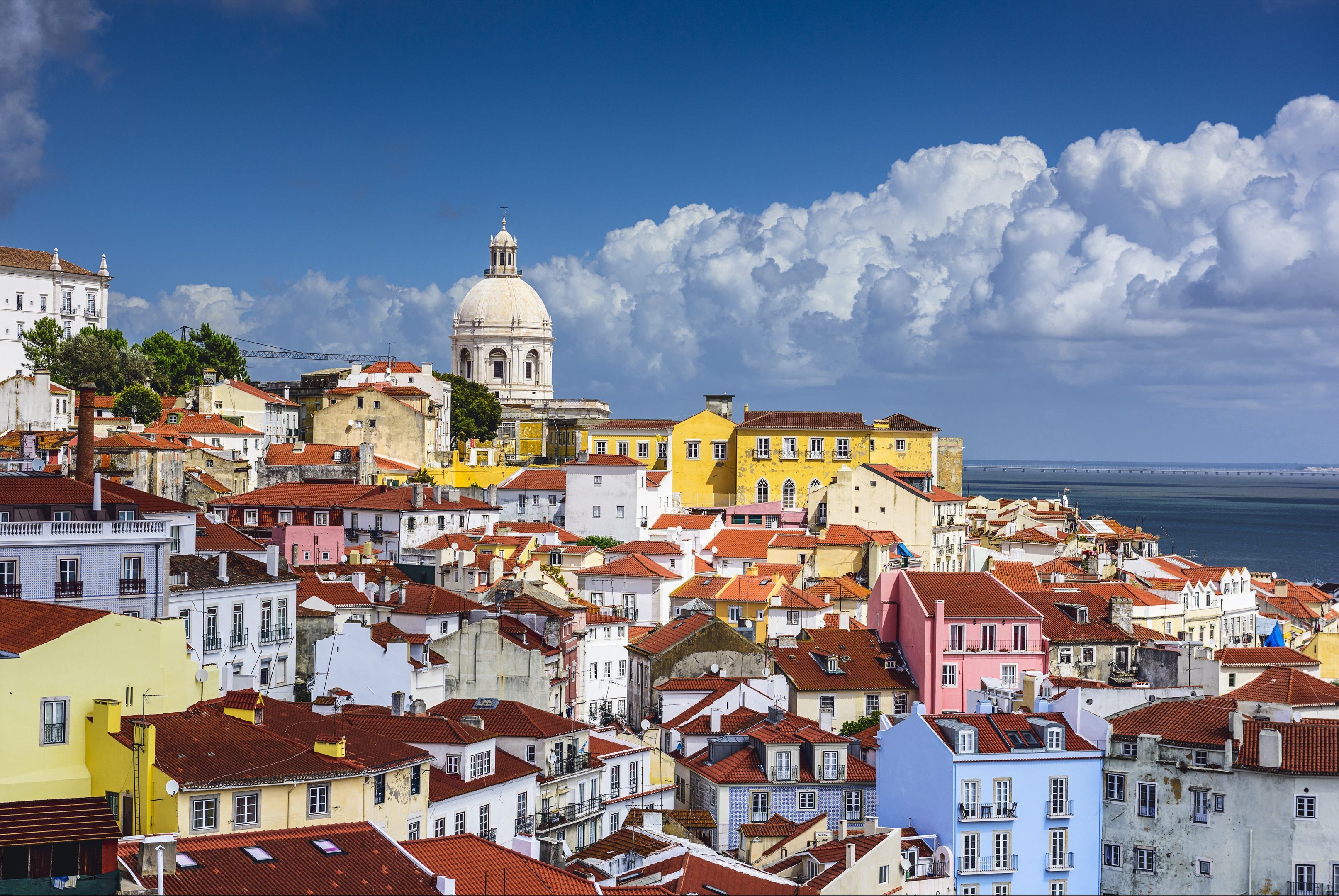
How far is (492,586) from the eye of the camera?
167 feet

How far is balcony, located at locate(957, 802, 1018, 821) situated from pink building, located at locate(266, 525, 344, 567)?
30.2 m

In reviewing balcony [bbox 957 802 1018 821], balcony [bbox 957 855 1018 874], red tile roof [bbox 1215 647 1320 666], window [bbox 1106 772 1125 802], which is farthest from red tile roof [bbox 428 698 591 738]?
red tile roof [bbox 1215 647 1320 666]

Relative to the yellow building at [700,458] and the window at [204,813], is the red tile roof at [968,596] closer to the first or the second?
the window at [204,813]

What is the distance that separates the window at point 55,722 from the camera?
71.4 feet

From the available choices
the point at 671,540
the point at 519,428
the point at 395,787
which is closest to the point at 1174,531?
the point at 519,428

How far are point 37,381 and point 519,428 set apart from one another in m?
33.2

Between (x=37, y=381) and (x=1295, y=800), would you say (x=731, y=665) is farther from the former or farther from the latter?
(x=37, y=381)

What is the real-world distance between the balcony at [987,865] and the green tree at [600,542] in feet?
113

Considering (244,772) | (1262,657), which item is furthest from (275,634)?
(1262,657)

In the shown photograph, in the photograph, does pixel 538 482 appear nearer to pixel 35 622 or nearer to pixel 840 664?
pixel 840 664

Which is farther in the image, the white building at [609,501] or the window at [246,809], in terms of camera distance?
the white building at [609,501]

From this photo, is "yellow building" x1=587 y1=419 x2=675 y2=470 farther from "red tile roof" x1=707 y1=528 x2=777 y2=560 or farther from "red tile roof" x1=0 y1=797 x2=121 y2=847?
"red tile roof" x1=0 y1=797 x2=121 y2=847

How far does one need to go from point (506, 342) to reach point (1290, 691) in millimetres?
85779

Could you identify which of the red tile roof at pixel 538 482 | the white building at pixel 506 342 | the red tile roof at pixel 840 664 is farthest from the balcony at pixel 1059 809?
the white building at pixel 506 342
